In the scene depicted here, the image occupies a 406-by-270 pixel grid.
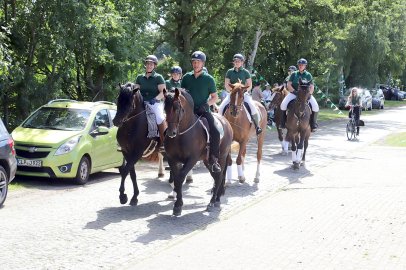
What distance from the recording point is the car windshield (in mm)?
14820

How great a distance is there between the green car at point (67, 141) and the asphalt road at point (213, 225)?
0.43 meters

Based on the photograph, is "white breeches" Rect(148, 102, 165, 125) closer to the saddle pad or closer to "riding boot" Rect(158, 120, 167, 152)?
"riding boot" Rect(158, 120, 167, 152)

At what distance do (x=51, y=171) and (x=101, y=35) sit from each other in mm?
5589

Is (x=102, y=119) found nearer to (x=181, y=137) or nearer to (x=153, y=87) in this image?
(x=153, y=87)

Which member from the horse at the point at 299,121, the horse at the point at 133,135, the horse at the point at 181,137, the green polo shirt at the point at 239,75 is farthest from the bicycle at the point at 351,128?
the horse at the point at 181,137

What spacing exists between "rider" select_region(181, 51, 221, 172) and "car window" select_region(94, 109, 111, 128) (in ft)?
13.9

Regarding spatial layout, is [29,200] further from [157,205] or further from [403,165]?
[403,165]

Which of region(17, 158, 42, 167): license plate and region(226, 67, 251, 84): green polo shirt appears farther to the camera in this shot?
region(226, 67, 251, 84): green polo shirt

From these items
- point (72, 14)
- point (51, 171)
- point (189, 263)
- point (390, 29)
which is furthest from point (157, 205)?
point (390, 29)

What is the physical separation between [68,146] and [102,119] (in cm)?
176

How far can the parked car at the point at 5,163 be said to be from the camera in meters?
11.4

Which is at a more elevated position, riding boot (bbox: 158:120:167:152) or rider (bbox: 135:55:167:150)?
rider (bbox: 135:55:167:150)

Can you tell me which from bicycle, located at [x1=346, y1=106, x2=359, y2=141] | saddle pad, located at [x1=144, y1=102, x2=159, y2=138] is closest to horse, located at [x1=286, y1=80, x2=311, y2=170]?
saddle pad, located at [x1=144, y1=102, x2=159, y2=138]

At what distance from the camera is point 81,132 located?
14492 millimetres
